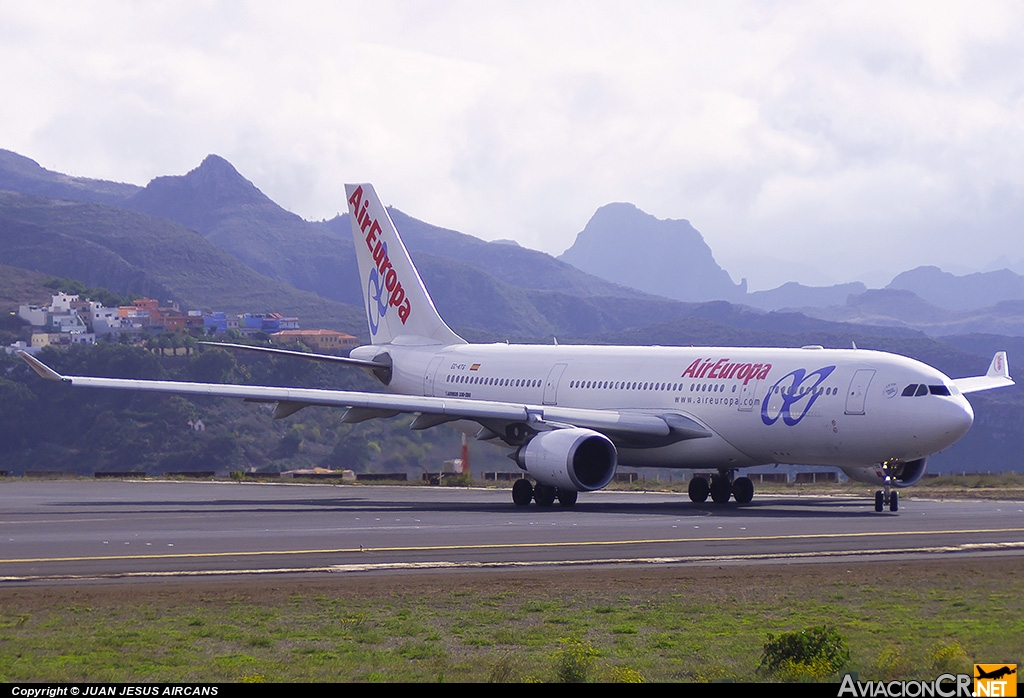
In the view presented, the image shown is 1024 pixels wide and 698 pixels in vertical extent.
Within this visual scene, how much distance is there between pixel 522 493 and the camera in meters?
36.4

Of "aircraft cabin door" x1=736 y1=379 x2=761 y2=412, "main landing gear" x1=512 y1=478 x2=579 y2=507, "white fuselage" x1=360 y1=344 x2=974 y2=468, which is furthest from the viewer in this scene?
"main landing gear" x1=512 y1=478 x2=579 y2=507

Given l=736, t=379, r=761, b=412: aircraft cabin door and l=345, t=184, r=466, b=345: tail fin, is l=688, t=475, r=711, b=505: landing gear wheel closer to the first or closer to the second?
l=736, t=379, r=761, b=412: aircraft cabin door

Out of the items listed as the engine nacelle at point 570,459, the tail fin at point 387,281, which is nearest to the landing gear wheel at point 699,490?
the engine nacelle at point 570,459

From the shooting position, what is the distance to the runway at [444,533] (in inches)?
846

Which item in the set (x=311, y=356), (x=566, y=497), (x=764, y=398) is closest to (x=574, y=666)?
(x=764, y=398)

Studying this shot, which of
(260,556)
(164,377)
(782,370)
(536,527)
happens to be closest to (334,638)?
(260,556)

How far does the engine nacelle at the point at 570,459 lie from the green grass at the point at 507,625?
13.6 m

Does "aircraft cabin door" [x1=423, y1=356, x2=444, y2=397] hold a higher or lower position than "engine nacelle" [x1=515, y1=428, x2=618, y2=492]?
higher

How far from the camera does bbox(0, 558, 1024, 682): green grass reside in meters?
12.2

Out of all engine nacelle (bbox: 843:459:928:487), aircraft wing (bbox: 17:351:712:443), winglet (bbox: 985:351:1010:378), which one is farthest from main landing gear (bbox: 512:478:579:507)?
winglet (bbox: 985:351:1010:378)

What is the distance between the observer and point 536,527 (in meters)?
28.5

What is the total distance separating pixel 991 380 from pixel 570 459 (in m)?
17.1

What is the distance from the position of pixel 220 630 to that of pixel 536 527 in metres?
14.7

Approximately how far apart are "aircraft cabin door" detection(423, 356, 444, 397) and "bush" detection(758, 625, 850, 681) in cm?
3505
